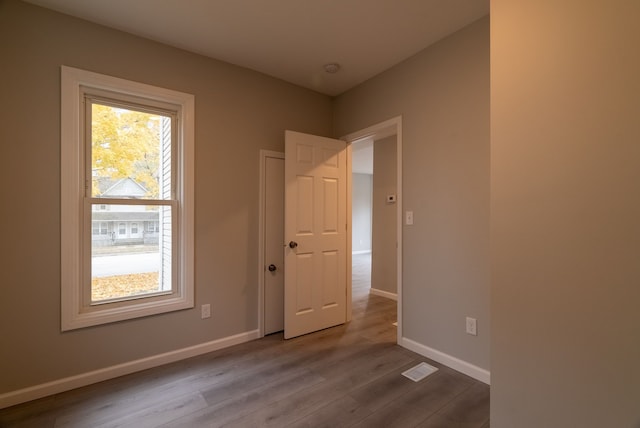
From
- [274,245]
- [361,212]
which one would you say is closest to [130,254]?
[274,245]

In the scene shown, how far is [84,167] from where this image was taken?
86.7 inches

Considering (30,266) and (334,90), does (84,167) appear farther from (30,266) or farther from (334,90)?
(334,90)

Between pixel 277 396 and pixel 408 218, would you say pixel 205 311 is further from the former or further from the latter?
pixel 408 218

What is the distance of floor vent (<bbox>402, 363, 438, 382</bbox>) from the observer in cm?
221

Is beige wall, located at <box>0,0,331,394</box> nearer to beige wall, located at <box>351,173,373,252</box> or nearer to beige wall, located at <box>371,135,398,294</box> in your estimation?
beige wall, located at <box>371,135,398,294</box>

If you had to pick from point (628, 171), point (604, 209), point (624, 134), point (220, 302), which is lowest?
point (220, 302)

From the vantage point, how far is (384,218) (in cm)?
472

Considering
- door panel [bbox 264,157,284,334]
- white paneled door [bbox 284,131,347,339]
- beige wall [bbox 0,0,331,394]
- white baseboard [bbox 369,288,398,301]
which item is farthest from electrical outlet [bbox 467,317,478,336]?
white baseboard [bbox 369,288,398,301]

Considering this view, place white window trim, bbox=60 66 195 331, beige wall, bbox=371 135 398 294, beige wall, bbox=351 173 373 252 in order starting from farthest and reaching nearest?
beige wall, bbox=351 173 373 252, beige wall, bbox=371 135 398 294, white window trim, bbox=60 66 195 331

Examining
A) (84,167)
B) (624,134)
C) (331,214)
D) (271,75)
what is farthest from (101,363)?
(624,134)

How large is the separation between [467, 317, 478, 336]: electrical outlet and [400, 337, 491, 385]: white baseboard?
252 mm

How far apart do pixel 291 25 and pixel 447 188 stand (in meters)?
1.81

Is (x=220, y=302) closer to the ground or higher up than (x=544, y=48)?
closer to the ground

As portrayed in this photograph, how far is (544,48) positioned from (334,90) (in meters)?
2.41
